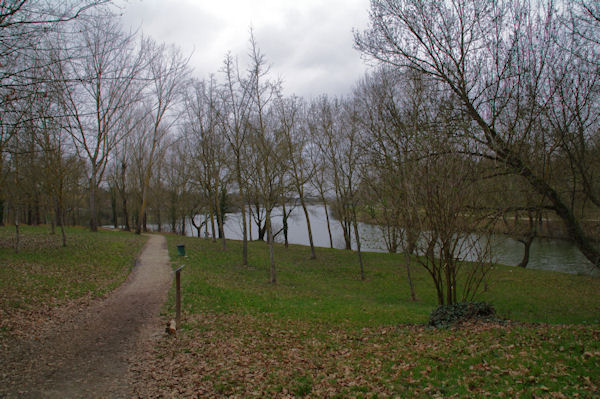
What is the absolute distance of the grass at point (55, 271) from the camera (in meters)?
8.78

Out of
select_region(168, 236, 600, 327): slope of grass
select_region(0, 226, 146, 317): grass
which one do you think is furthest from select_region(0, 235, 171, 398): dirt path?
select_region(168, 236, 600, 327): slope of grass

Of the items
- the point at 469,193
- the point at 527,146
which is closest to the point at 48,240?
the point at 469,193

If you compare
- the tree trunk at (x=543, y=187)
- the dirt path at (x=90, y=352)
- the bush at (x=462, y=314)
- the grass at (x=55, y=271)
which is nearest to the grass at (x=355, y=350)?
the bush at (x=462, y=314)

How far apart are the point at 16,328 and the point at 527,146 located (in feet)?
39.5

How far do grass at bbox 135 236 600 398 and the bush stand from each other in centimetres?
39

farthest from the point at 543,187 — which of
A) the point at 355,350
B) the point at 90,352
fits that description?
the point at 90,352

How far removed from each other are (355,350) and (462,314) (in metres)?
3.11

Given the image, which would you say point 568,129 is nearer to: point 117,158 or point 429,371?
point 429,371

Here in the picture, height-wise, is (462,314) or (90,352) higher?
(90,352)

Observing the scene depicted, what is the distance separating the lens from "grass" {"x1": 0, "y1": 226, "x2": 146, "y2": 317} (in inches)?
346

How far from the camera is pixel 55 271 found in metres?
11.3

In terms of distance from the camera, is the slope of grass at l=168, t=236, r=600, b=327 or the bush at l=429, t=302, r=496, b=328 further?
the slope of grass at l=168, t=236, r=600, b=327

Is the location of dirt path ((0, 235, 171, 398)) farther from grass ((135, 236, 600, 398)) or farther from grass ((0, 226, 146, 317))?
grass ((0, 226, 146, 317))

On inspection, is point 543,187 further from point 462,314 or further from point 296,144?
point 296,144
